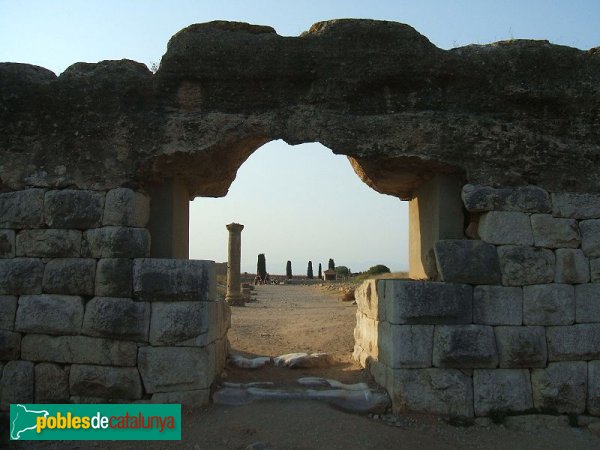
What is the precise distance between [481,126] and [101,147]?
12.1 feet

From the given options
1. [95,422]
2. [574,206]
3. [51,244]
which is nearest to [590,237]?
[574,206]

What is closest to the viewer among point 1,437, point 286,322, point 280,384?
point 1,437

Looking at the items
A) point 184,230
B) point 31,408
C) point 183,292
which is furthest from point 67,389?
point 184,230

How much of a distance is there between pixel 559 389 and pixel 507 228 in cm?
151

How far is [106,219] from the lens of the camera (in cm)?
480

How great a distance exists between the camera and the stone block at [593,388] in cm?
459

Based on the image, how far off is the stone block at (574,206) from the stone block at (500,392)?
1.57 meters

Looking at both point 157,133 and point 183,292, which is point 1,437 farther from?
point 157,133

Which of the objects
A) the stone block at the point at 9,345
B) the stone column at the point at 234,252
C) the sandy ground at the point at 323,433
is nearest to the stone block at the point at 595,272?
the sandy ground at the point at 323,433

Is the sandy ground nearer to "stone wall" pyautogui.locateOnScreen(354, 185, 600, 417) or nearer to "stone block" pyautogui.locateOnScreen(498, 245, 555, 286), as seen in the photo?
"stone wall" pyautogui.locateOnScreen(354, 185, 600, 417)

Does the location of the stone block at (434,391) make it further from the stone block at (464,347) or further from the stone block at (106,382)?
the stone block at (106,382)

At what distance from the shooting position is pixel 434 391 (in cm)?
454

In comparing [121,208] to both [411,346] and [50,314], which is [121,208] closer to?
[50,314]

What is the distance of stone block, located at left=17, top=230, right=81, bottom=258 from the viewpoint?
4766 mm
